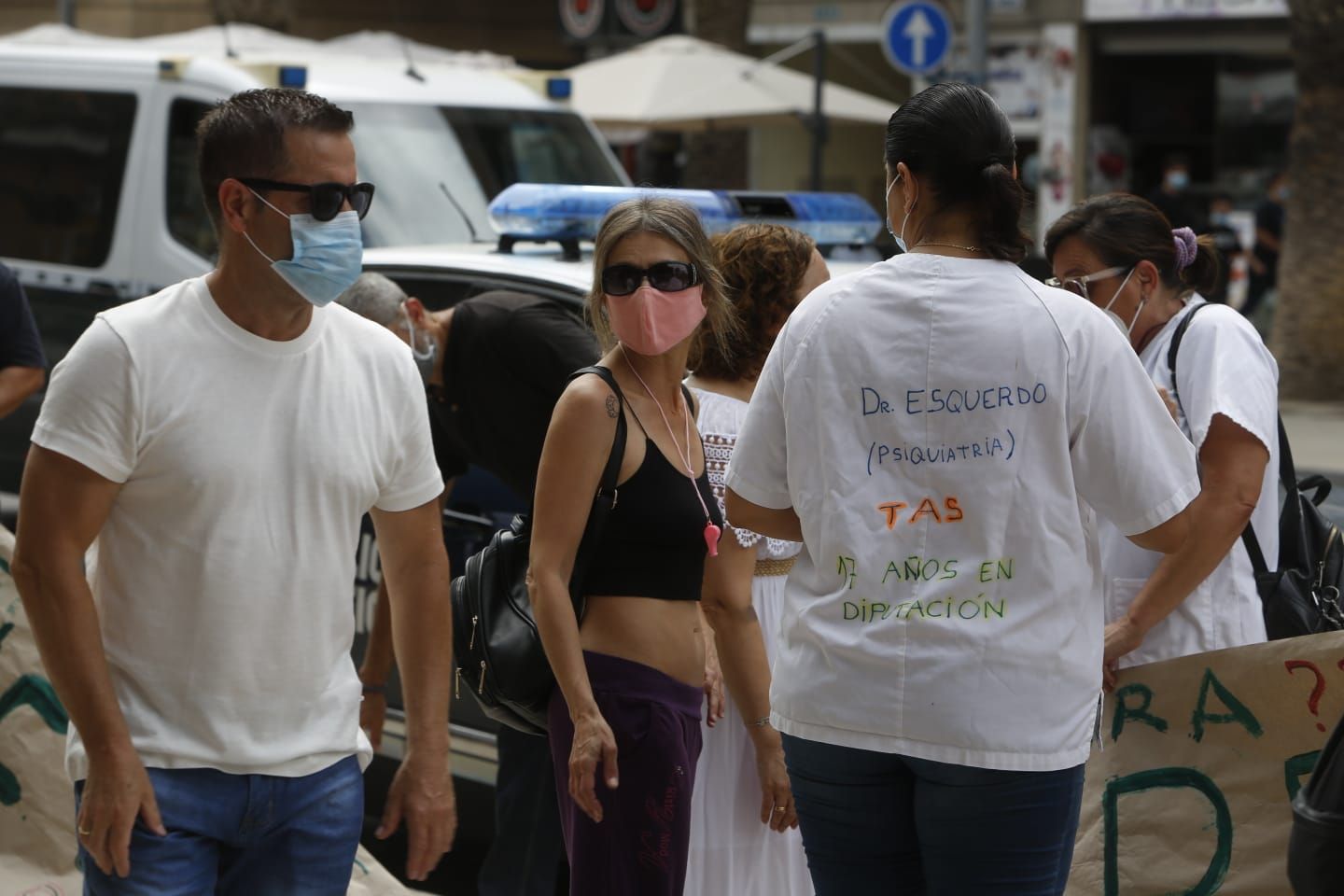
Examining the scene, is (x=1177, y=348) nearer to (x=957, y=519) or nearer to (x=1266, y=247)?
(x=957, y=519)

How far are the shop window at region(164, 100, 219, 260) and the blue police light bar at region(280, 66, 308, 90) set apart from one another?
0.38 m

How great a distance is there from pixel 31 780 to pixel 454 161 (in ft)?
14.1

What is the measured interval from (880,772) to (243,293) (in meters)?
1.21

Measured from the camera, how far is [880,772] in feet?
8.72

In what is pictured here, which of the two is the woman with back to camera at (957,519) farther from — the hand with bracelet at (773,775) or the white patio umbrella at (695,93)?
the white patio umbrella at (695,93)

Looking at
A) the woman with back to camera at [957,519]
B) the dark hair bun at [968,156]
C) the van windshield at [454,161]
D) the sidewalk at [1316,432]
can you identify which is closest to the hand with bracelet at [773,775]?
the woman with back to camera at [957,519]

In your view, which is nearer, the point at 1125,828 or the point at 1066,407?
the point at 1066,407

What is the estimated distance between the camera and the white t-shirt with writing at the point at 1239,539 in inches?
141

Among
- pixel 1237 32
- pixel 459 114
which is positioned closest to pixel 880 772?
pixel 459 114

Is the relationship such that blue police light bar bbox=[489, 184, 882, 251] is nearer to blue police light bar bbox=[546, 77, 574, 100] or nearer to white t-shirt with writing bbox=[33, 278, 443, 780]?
white t-shirt with writing bbox=[33, 278, 443, 780]

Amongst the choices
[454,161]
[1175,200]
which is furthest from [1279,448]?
[1175,200]

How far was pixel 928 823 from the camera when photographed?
263cm

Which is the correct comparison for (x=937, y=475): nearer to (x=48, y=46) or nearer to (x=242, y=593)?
(x=242, y=593)

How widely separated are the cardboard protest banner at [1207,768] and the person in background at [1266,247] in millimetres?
14161
